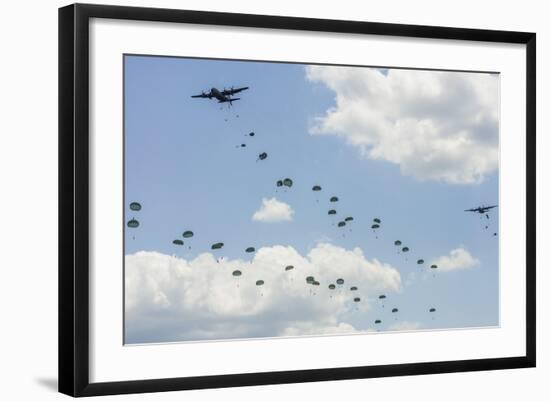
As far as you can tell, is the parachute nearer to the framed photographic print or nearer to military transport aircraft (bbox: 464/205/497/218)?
the framed photographic print

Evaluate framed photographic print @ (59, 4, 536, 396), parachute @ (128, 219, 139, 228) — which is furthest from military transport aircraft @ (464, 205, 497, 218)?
parachute @ (128, 219, 139, 228)

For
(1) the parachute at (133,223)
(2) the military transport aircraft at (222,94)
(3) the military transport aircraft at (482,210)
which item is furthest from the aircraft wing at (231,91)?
(3) the military transport aircraft at (482,210)

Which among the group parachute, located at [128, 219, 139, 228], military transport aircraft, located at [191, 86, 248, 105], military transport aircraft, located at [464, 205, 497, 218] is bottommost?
parachute, located at [128, 219, 139, 228]

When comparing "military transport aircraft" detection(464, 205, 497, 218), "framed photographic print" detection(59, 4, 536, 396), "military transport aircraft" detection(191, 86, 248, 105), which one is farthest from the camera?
"military transport aircraft" detection(464, 205, 497, 218)

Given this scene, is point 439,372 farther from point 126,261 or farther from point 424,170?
point 126,261

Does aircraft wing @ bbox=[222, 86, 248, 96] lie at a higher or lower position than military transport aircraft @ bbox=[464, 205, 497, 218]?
higher

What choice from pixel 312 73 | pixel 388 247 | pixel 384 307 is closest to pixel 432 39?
pixel 312 73

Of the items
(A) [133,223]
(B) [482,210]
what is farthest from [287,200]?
(B) [482,210]

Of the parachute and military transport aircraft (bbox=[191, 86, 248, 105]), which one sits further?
military transport aircraft (bbox=[191, 86, 248, 105])

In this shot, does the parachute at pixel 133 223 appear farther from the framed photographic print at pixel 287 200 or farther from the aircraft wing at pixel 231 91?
the aircraft wing at pixel 231 91
